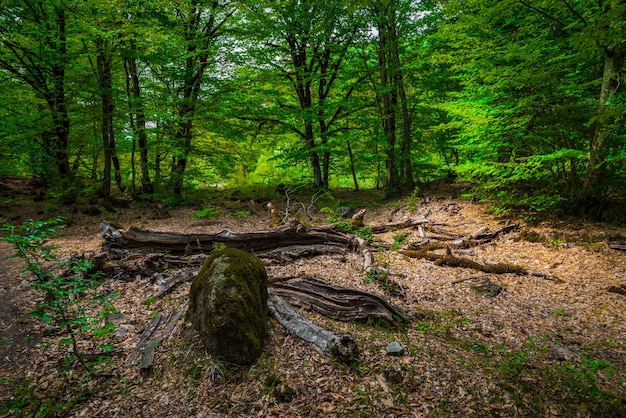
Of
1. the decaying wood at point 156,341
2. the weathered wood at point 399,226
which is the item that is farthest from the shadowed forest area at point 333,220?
the weathered wood at point 399,226

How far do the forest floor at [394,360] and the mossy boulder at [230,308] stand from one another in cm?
17

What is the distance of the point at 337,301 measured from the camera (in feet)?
15.0

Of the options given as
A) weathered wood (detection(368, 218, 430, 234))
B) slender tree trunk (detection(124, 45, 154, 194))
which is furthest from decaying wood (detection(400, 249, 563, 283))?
slender tree trunk (detection(124, 45, 154, 194))

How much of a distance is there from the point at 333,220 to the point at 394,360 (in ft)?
18.8

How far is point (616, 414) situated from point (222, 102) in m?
14.5

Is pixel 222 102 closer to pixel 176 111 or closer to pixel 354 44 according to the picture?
pixel 176 111

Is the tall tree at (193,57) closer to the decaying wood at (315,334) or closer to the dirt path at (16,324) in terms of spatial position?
the dirt path at (16,324)

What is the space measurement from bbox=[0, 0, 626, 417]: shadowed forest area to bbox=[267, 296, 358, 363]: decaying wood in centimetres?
4

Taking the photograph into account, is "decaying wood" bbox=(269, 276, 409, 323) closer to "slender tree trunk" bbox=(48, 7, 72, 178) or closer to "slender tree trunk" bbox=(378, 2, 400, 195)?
"slender tree trunk" bbox=(378, 2, 400, 195)

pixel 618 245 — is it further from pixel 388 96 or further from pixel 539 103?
pixel 388 96

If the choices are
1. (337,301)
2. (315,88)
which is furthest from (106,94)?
(337,301)

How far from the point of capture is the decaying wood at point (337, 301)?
434 cm

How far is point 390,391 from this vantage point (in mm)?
3012

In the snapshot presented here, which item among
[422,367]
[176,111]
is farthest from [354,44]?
[422,367]
